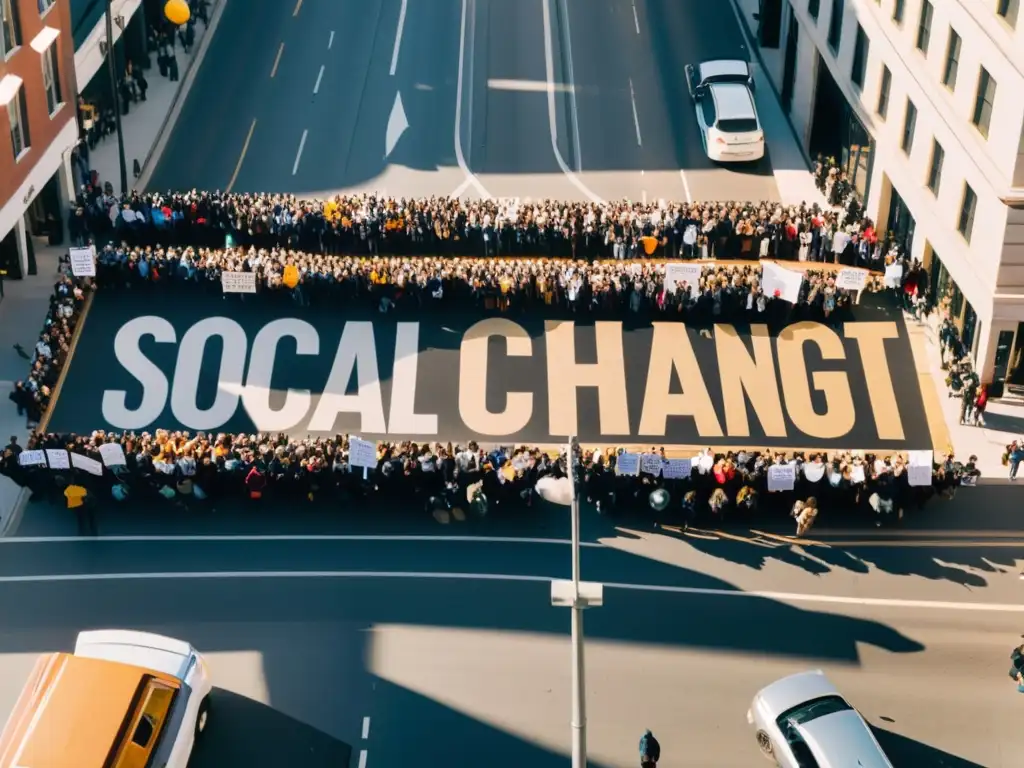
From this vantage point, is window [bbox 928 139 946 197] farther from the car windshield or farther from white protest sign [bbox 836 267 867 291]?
the car windshield

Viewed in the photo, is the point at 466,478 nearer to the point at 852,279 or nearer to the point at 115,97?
the point at 852,279

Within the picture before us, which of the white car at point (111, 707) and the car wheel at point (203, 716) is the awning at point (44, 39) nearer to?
the white car at point (111, 707)

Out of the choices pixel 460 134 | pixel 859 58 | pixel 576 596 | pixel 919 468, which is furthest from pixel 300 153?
pixel 576 596

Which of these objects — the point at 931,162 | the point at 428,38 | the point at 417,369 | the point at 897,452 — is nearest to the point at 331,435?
the point at 417,369

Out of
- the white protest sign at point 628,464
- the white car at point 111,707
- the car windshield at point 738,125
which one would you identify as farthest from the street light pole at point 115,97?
the white car at point 111,707

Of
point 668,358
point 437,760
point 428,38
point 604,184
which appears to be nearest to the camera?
point 437,760

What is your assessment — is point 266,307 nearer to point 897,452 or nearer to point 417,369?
point 417,369
